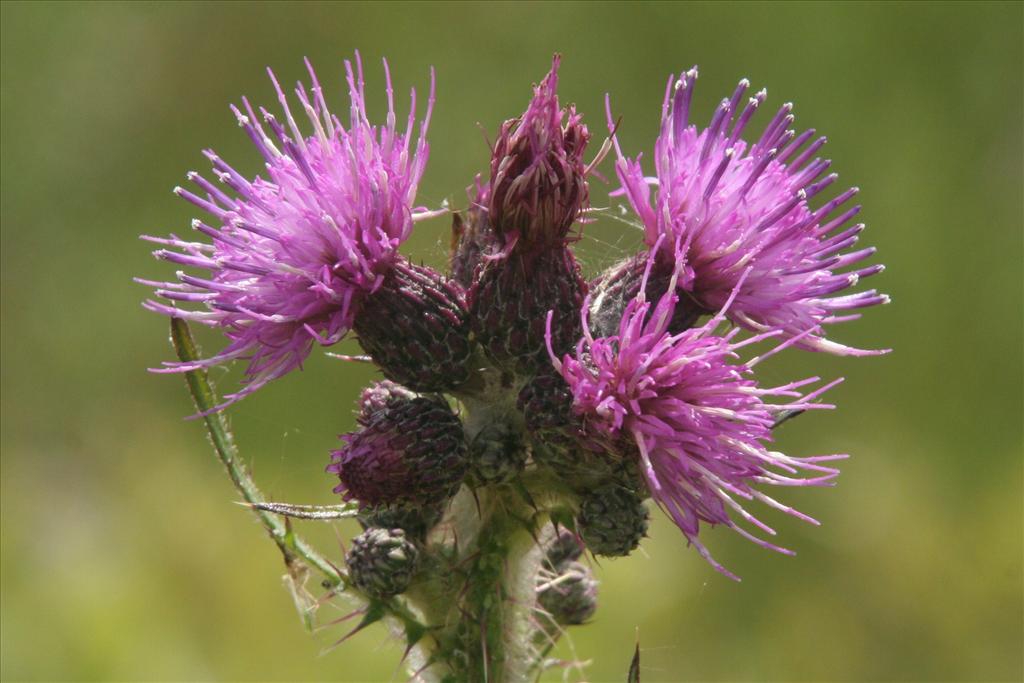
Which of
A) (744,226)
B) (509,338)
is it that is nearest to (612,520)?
(509,338)

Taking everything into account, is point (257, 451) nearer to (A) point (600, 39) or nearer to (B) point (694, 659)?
(B) point (694, 659)

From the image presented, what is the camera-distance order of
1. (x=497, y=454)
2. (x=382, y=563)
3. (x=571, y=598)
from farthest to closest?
(x=571, y=598) → (x=382, y=563) → (x=497, y=454)

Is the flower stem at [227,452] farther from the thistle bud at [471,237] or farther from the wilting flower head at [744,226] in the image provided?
the wilting flower head at [744,226]

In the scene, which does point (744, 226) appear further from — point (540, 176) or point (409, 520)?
point (409, 520)

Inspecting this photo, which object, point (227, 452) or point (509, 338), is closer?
point (509, 338)

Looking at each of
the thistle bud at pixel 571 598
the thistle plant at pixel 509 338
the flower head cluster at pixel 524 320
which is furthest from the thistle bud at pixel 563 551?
the flower head cluster at pixel 524 320

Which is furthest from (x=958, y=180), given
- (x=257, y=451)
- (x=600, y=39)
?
(x=257, y=451)

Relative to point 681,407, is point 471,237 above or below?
above
